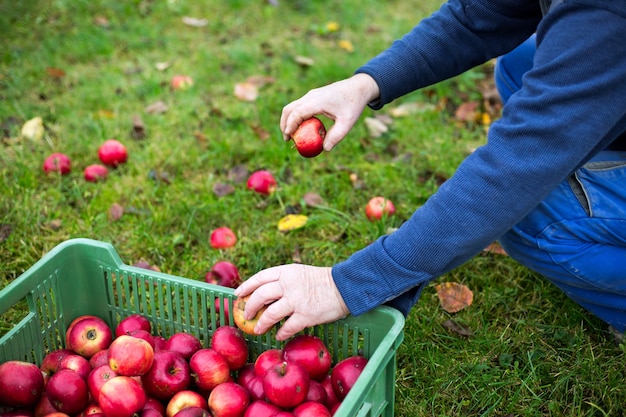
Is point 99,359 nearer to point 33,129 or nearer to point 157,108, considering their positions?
point 33,129

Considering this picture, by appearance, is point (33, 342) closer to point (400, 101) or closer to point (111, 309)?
point (111, 309)

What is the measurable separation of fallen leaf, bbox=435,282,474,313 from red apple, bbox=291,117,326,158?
790 mm

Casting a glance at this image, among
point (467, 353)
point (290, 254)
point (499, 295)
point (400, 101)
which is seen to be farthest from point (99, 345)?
point (400, 101)

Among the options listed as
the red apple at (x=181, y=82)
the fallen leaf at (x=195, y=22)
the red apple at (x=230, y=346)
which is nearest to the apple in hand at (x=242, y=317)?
the red apple at (x=230, y=346)

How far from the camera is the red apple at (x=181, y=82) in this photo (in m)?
3.97

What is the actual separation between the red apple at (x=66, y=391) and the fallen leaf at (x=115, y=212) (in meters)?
1.18

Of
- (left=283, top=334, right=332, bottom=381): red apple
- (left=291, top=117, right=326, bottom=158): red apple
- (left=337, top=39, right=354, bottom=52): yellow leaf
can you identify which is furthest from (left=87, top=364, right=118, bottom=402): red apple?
(left=337, top=39, right=354, bottom=52): yellow leaf

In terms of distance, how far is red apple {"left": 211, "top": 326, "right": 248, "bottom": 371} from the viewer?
76.5 inches

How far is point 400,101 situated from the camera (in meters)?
3.92

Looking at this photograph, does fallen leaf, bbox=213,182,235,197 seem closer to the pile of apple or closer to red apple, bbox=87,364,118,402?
the pile of apple

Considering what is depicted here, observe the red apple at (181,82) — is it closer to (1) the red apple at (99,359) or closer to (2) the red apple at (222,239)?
(2) the red apple at (222,239)

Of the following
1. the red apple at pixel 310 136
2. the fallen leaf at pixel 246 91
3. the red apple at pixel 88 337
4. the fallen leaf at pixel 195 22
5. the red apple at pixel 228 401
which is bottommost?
the fallen leaf at pixel 195 22

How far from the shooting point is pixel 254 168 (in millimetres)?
3303

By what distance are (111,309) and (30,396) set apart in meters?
0.43
